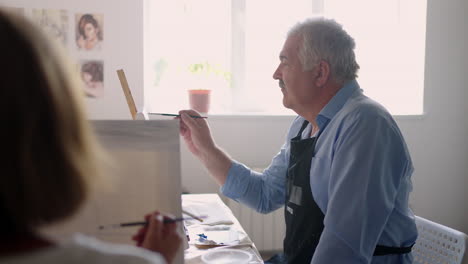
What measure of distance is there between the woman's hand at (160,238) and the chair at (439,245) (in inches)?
36.8

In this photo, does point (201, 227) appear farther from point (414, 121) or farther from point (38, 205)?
point (414, 121)

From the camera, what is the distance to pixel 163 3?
2.75m

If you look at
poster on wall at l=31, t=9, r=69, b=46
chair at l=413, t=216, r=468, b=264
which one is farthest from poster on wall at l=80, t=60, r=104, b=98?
chair at l=413, t=216, r=468, b=264

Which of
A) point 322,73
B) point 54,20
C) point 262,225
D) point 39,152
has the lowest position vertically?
point 262,225

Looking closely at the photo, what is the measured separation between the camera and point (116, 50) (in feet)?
8.05

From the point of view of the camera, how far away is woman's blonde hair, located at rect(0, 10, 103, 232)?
455 millimetres

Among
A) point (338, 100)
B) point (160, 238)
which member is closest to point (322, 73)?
point (338, 100)

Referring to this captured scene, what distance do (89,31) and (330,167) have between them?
1.73m

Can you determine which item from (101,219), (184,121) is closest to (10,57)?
(101,219)

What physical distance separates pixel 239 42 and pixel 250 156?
2.38 ft

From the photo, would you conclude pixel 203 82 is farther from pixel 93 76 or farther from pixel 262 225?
pixel 262 225

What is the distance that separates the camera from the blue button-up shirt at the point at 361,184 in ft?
3.53

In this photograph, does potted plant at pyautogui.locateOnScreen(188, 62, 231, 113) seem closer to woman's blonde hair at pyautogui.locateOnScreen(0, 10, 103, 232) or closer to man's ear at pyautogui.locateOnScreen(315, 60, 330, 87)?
man's ear at pyautogui.locateOnScreen(315, 60, 330, 87)

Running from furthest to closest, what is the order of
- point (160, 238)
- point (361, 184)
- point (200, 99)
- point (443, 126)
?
point (443, 126), point (200, 99), point (361, 184), point (160, 238)
